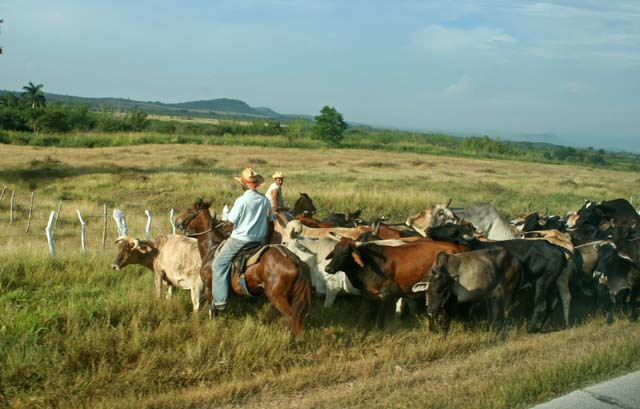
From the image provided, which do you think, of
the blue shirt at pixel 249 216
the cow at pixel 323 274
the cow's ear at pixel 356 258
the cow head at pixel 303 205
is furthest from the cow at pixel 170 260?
the cow head at pixel 303 205

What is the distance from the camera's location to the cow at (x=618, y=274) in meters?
10.0

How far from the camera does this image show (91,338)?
24.2 ft

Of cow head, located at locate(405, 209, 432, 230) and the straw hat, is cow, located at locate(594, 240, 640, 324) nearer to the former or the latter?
cow head, located at locate(405, 209, 432, 230)

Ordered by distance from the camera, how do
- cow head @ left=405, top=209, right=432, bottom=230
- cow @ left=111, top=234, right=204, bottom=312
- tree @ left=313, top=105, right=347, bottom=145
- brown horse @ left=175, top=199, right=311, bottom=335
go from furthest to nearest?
tree @ left=313, top=105, right=347, bottom=145
cow head @ left=405, top=209, right=432, bottom=230
cow @ left=111, top=234, right=204, bottom=312
brown horse @ left=175, top=199, right=311, bottom=335

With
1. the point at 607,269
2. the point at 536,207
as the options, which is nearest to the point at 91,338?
the point at 607,269

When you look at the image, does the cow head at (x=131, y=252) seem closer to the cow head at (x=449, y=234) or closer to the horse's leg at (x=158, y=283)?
the horse's leg at (x=158, y=283)

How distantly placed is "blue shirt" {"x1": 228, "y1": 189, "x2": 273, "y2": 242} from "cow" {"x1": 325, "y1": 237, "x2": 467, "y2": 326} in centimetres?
107

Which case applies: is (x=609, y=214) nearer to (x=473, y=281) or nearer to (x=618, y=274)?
(x=618, y=274)

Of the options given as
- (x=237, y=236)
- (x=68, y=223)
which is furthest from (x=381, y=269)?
(x=68, y=223)

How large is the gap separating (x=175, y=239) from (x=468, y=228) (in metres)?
4.95

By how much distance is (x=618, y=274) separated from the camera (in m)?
10.2

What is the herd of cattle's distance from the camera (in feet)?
28.7

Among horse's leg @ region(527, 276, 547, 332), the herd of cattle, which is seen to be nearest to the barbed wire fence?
the herd of cattle

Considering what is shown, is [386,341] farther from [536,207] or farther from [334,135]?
[334,135]
